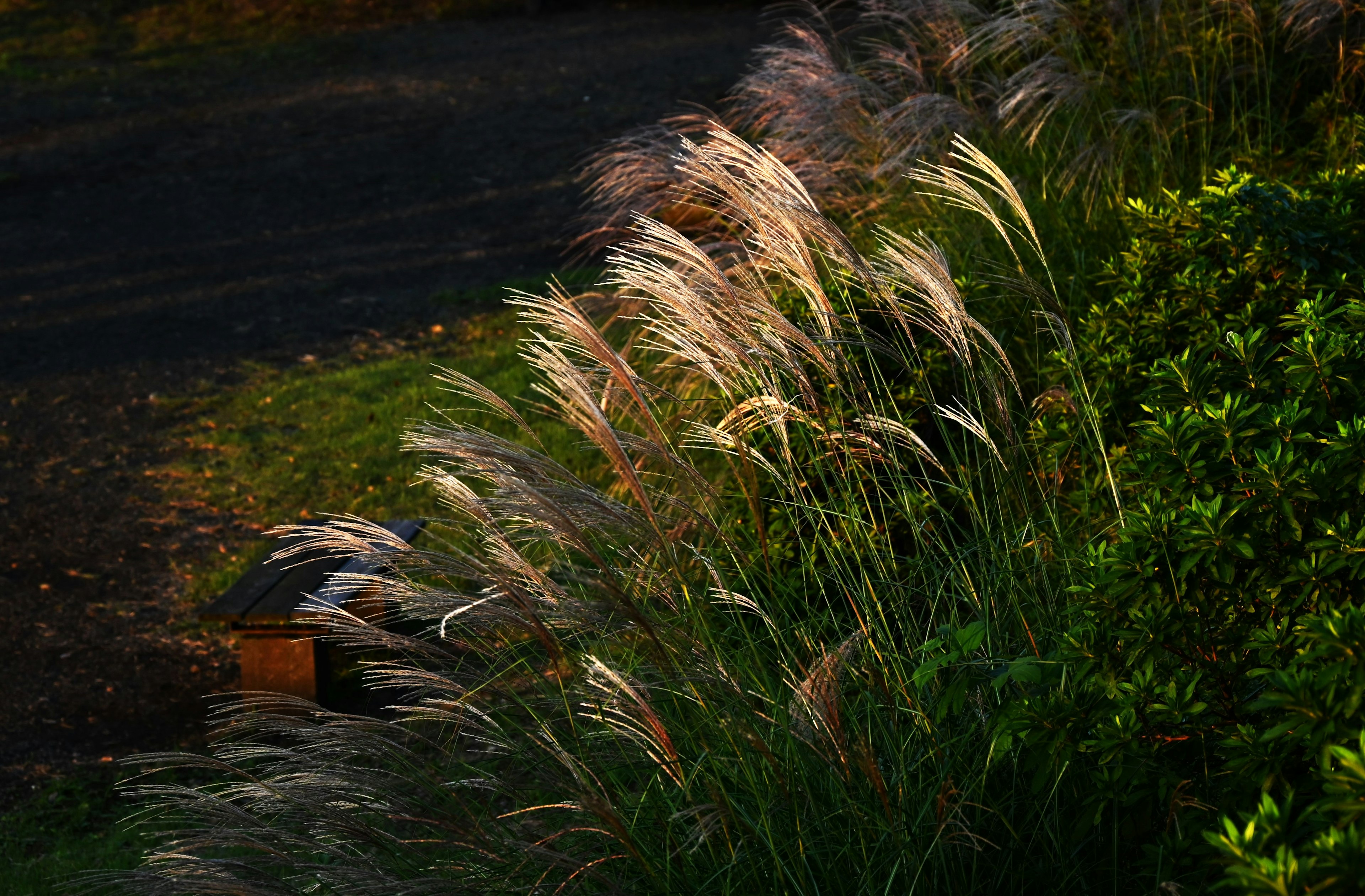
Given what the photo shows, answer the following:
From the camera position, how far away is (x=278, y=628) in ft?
15.6

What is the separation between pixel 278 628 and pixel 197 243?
6735 mm

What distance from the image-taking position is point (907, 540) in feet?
14.3

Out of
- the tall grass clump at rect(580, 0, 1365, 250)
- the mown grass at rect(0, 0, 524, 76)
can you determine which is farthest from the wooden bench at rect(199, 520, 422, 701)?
the mown grass at rect(0, 0, 524, 76)

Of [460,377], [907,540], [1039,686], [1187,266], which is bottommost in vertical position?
[907,540]

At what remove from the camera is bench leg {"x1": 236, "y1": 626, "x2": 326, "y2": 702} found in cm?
A: 479

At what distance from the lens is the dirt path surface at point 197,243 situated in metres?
5.36

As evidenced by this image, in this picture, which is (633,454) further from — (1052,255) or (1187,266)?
(1187,266)

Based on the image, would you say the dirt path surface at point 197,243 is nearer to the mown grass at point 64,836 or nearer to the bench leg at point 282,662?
the mown grass at point 64,836

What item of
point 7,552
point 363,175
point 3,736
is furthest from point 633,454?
point 363,175

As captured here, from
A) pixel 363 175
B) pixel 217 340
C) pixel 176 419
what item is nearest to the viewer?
pixel 176 419

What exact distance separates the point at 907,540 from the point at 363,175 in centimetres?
925

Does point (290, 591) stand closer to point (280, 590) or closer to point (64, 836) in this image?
point (280, 590)

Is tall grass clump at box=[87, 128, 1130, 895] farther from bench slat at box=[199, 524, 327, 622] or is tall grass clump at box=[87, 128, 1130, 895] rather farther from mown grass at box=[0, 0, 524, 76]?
mown grass at box=[0, 0, 524, 76]

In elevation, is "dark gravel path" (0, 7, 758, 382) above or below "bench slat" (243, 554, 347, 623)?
above
